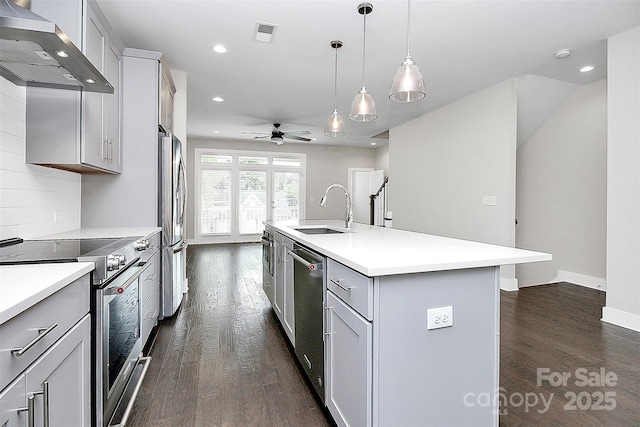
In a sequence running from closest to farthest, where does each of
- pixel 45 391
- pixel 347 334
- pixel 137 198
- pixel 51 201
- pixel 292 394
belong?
pixel 45 391 → pixel 347 334 → pixel 292 394 → pixel 51 201 → pixel 137 198

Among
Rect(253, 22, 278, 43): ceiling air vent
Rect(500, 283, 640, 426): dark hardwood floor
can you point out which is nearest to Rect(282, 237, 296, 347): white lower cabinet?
Rect(500, 283, 640, 426): dark hardwood floor

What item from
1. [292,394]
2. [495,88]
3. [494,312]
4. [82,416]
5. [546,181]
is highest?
[495,88]

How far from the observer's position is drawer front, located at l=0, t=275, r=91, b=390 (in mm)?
832

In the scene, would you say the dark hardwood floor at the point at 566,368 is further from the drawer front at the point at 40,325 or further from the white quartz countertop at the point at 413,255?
the drawer front at the point at 40,325

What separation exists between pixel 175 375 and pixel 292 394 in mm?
792

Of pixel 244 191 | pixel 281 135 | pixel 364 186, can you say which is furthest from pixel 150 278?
pixel 364 186

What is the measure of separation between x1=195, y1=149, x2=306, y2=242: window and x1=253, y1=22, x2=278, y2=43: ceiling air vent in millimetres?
5516

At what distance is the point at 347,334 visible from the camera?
1.46 m

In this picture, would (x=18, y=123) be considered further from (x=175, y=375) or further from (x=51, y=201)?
(x=175, y=375)

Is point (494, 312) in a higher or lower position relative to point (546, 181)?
lower

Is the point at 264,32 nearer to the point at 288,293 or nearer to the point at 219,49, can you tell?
the point at 219,49

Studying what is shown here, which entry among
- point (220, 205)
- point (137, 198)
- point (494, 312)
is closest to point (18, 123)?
point (137, 198)

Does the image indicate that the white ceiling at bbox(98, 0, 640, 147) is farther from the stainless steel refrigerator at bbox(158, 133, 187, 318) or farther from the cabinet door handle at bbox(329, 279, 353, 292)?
the cabinet door handle at bbox(329, 279, 353, 292)

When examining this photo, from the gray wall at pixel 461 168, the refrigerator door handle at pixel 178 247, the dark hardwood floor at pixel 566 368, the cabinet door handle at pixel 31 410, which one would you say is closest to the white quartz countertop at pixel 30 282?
the cabinet door handle at pixel 31 410
